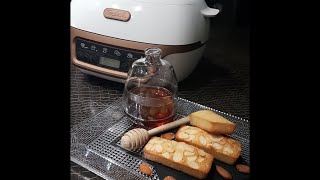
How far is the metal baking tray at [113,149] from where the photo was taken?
1.87 feet

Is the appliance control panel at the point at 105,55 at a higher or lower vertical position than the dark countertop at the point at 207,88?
higher

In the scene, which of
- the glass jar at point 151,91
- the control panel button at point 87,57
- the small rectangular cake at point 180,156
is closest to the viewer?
the small rectangular cake at point 180,156

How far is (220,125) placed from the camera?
2.08 feet

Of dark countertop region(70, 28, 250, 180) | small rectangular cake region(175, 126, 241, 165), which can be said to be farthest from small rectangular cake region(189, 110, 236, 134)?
dark countertop region(70, 28, 250, 180)

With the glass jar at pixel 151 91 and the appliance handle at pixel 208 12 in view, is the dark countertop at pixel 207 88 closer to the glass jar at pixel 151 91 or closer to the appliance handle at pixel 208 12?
the glass jar at pixel 151 91

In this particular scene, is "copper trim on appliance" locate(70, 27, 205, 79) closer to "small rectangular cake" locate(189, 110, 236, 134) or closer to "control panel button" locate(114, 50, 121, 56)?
"control panel button" locate(114, 50, 121, 56)

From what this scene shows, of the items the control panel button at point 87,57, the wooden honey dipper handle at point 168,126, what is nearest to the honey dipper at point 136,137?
the wooden honey dipper handle at point 168,126

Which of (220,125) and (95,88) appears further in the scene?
(95,88)

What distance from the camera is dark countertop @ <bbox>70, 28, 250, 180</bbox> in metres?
0.79

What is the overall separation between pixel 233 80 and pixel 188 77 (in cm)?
12

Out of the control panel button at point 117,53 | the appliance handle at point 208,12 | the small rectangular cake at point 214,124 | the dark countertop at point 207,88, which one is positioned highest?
the appliance handle at point 208,12

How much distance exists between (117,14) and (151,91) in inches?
7.2
